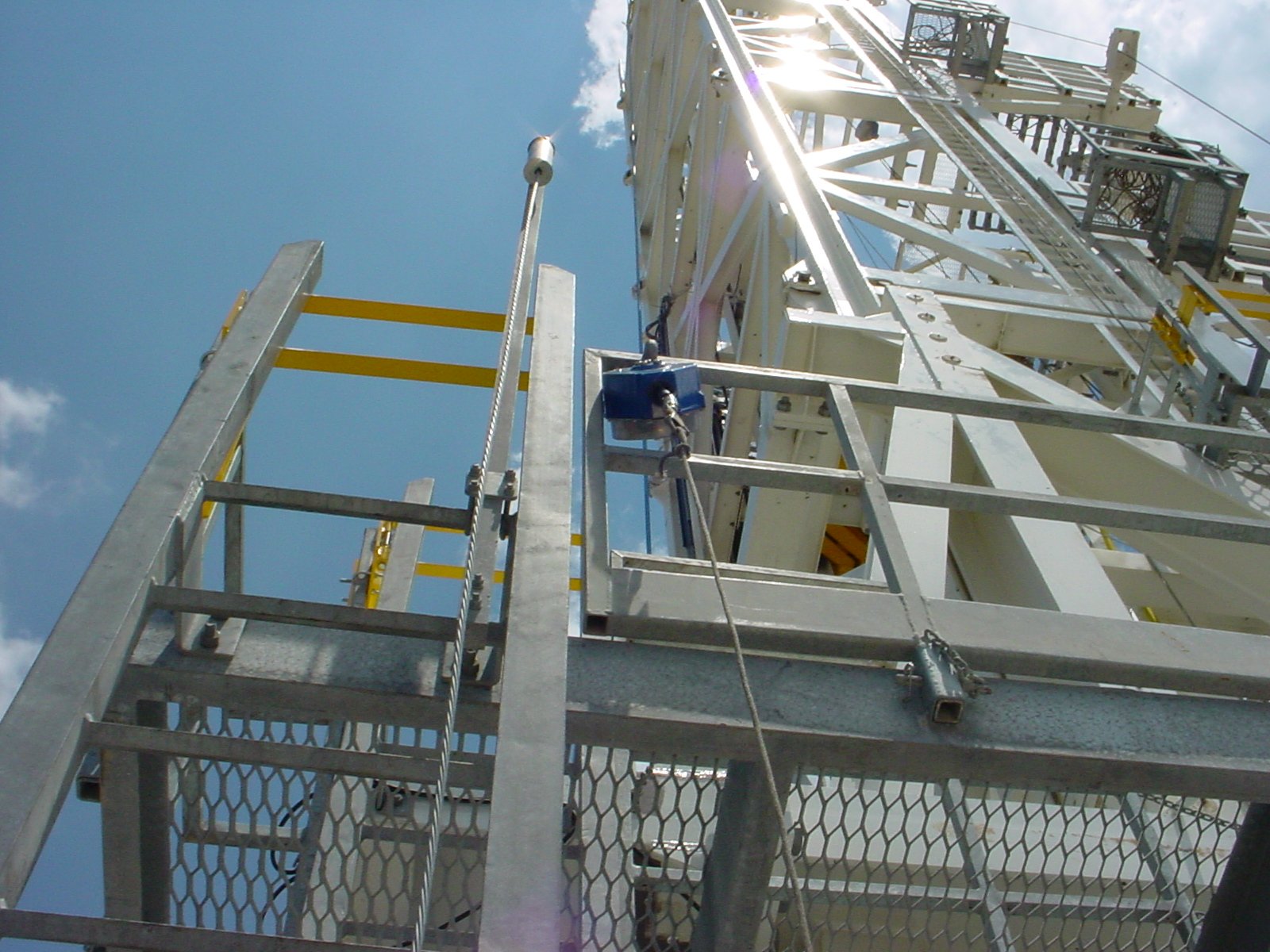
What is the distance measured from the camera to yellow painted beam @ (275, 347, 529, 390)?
514cm

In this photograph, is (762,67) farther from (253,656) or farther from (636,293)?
(253,656)

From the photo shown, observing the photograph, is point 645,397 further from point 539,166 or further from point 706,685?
point 539,166

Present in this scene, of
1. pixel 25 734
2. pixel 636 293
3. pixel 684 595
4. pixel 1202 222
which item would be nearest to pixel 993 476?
pixel 684 595

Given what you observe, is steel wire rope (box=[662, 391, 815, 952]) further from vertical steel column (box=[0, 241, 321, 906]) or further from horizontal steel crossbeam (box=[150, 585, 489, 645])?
vertical steel column (box=[0, 241, 321, 906])

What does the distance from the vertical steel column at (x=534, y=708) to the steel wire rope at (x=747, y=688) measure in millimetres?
387

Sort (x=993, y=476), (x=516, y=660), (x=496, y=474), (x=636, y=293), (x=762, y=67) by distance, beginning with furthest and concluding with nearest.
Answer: (x=636, y=293) → (x=762, y=67) → (x=993, y=476) → (x=496, y=474) → (x=516, y=660)

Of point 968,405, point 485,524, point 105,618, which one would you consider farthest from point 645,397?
point 105,618

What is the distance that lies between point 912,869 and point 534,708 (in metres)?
3.40

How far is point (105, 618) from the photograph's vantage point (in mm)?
2553

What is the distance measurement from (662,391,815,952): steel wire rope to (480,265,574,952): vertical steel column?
387 millimetres

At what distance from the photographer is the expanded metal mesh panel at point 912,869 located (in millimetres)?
3445

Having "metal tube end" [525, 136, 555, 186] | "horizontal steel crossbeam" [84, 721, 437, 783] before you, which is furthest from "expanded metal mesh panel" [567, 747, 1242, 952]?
"metal tube end" [525, 136, 555, 186]

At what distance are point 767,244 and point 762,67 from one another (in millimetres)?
3890

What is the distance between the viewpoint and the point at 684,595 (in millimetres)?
3398
